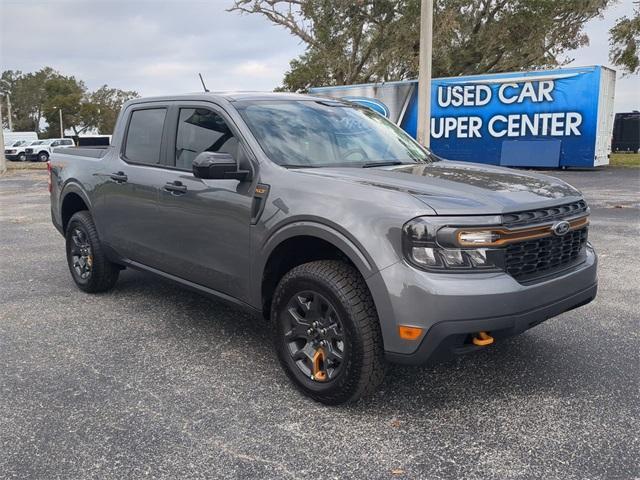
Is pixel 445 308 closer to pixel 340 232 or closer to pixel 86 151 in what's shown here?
pixel 340 232

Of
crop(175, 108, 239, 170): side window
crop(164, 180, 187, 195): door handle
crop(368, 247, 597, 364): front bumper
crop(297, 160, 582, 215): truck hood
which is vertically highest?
crop(175, 108, 239, 170): side window

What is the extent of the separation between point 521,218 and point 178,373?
7.58 ft

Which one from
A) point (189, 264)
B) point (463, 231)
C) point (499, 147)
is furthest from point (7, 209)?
point (499, 147)

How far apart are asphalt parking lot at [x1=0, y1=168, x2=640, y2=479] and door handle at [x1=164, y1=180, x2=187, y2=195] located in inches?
43.7

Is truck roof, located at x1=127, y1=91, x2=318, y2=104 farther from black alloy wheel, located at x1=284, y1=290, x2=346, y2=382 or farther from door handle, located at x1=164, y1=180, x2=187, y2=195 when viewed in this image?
black alloy wheel, located at x1=284, y1=290, x2=346, y2=382

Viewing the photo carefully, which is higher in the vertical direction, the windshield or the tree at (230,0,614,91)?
the tree at (230,0,614,91)

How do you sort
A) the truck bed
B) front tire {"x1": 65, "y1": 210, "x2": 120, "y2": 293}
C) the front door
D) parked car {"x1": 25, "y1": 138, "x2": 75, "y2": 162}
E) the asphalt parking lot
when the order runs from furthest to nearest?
parked car {"x1": 25, "y1": 138, "x2": 75, "y2": 162} < the truck bed < front tire {"x1": 65, "y1": 210, "x2": 120, "y2": 293} < the front door < the asphalt parking lot

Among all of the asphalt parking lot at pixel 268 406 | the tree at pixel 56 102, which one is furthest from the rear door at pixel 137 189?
the tree at pixel 56 102

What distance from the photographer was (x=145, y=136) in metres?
4.86

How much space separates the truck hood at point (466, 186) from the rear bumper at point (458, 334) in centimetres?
54

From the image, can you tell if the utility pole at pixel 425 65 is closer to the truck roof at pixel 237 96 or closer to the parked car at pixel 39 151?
the truck roof at pixel 237 96

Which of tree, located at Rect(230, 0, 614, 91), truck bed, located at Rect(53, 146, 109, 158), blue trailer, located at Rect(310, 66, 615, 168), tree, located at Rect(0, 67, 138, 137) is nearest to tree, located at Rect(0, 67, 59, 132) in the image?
tree, located at Rect(0, 67, 138, 137)

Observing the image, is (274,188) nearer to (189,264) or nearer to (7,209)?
(189,264)

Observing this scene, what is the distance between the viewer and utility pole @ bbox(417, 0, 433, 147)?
43.3 feet
